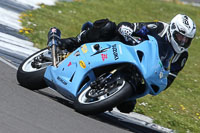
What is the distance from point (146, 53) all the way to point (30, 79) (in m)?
1.77

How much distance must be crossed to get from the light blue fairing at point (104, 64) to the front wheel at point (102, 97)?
19 cm

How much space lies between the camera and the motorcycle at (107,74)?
5.62 m

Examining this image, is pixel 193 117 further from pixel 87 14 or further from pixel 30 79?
pixel 87 14

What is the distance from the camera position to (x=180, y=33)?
229 inches

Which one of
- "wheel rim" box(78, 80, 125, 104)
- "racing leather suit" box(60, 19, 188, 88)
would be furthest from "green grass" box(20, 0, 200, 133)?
"wheel rim" box(78, 80, 125, 104)

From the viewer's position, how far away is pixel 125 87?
18.3 ft

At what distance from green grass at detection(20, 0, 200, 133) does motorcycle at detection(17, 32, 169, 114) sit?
5.58 ft

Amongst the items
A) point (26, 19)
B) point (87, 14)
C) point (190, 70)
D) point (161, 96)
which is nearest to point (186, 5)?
point (87, 14)

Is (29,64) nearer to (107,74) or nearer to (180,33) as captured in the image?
(107,74)

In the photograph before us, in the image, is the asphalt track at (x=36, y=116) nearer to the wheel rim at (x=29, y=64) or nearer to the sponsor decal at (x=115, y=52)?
the wheel rim at (x=29, y=64)

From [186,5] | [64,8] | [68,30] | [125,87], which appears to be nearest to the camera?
[125,87]

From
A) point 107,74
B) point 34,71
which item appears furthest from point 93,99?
point 34,71

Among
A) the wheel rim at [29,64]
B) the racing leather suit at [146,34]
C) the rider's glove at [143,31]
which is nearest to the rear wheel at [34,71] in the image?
the wheel rim at [29,64]

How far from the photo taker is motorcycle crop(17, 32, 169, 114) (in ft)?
18.4
